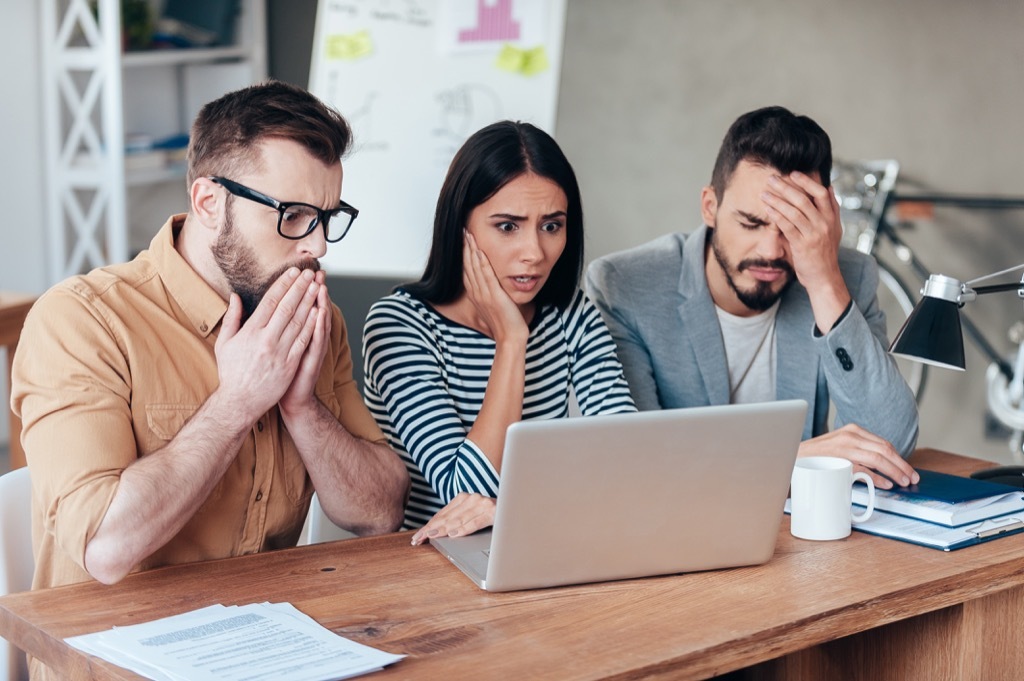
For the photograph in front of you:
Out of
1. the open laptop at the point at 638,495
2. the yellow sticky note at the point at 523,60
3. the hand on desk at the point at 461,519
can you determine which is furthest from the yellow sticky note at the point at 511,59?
the open laptop at the point at 638,495

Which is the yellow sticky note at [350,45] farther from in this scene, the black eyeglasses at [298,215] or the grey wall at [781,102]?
the black eyeglasses at [298,215]

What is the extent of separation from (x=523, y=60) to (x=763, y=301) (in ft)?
5.34

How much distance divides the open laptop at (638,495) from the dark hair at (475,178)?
1.87ft

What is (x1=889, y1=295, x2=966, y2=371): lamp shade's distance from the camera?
160cm

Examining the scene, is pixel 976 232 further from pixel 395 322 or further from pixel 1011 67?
pixel 395 322

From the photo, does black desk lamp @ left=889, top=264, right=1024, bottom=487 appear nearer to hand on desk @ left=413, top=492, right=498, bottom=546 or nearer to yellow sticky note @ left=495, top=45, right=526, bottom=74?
hand on desk @ left=413, top=492, right=498, bottom=546

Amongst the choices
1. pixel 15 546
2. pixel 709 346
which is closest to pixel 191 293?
pixel 15 546

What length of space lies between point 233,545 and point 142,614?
0.32 meters

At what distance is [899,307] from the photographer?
392 cm

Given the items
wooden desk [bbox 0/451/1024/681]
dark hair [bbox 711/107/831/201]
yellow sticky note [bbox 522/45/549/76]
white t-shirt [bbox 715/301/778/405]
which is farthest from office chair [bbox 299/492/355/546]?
yellow sticky note [bbox 522/45/549/76]

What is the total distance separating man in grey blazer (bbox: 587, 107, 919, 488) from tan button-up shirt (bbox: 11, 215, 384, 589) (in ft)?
2.38

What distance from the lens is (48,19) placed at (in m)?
3.90

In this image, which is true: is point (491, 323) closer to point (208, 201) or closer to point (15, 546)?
point (208, 201)

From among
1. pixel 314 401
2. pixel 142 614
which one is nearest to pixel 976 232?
pixel 314 401
